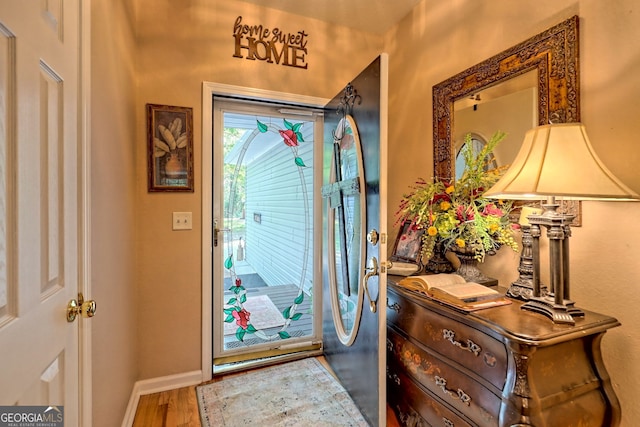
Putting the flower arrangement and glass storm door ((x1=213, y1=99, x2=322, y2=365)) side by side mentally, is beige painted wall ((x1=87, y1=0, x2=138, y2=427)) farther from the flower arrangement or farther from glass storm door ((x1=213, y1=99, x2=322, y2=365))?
the flower arrangement

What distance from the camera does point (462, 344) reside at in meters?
1.23

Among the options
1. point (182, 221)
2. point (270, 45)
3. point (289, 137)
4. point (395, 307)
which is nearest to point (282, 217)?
point (289, 137)

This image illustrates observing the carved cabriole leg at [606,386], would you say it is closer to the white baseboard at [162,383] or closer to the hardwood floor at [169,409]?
the hardwood floor at [169,409]

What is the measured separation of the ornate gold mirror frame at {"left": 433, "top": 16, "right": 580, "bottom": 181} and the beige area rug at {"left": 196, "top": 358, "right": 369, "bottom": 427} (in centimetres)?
189

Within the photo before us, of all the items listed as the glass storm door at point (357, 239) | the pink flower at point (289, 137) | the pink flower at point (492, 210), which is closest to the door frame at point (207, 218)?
the pink flower at point (289, 137)

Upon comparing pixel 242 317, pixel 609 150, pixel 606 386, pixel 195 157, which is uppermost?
pixel 195 157

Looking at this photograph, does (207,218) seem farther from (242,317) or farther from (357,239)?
(357,239)

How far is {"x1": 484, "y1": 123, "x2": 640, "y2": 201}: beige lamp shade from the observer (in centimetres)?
98

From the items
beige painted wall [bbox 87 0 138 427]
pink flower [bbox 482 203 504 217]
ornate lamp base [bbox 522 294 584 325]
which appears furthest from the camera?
pink flower [bbox 482 203 504 217]

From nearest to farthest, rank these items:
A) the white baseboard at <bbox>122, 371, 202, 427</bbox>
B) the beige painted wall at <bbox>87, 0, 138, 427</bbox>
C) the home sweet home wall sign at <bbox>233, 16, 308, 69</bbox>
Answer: the beige painted wall at <bbox>87, 0, 138, 427</bbox> < the white baseboard at <bbox>122, 371, 202, 427</bbox> < the home sweet home wall sign at <bbox>233, 16, 308, 69</bbox>

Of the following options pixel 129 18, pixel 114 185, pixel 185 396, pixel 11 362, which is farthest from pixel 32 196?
pixel 185 396

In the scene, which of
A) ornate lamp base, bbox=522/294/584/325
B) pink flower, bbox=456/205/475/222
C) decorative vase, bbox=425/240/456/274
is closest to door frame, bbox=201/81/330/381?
decorative vase, bbox=425/240/456/274

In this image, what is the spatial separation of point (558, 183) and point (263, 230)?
195 cm

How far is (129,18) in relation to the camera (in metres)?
1.79
